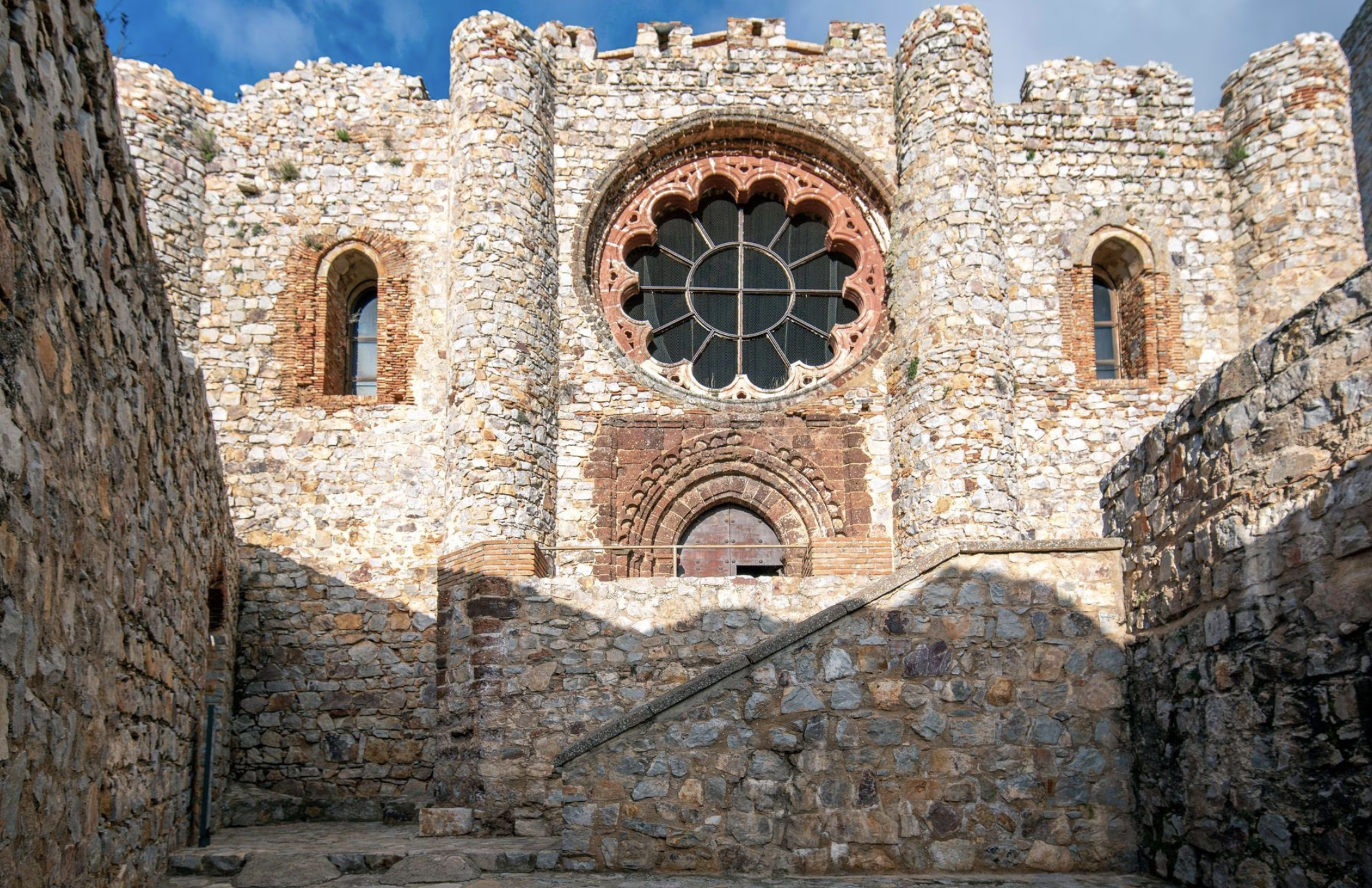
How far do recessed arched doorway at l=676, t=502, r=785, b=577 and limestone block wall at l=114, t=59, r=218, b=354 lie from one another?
5859 mm

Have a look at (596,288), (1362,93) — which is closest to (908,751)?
(596,288)

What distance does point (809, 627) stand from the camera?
7559 mm

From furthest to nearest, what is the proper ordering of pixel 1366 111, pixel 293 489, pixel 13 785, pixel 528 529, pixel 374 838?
pixel 1366 111 < pixel 293 489 < pixel 528 529 < pixel 374 838 < pixel 13 785

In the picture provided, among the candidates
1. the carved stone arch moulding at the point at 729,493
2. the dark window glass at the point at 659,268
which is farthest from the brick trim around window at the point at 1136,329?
the dark window glass at the point at 659,268

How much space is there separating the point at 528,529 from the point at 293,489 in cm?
277

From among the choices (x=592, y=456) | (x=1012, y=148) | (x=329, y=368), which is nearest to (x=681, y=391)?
(x=592, y=456)

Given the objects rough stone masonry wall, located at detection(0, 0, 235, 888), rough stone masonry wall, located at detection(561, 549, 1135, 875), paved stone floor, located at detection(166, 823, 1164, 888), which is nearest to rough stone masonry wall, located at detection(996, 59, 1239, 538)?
→ rough stone masonry wall, located at detection(561, 549, 1135, 875)

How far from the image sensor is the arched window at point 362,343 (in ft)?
47.9

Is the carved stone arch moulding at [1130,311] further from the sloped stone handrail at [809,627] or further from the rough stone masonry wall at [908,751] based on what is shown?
the rough stone masonry wall at [908,751]

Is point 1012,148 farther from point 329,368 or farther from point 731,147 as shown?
point 329,368

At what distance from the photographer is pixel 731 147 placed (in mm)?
14891

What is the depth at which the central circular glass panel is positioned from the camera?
14.6 m

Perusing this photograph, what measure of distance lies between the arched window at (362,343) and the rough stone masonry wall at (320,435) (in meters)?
0.86

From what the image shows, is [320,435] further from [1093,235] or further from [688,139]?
[1093,235]
